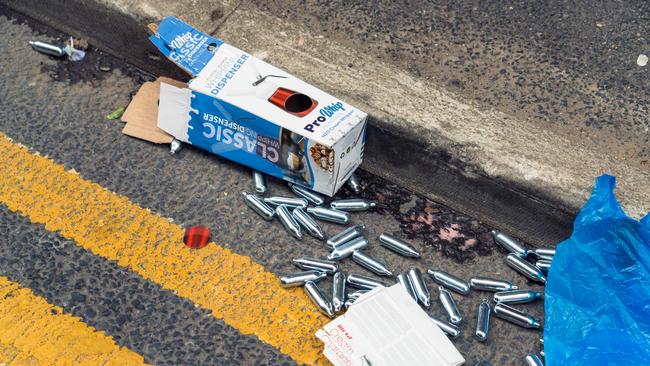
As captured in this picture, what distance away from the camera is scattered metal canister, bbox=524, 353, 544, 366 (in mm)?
2916

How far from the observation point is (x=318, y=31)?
3.92 m

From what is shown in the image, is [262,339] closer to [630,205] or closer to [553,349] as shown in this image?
[553,349]

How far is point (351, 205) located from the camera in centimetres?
340

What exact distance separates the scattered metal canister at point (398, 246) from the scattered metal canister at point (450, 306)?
0.19 metres

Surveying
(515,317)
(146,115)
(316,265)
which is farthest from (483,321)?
(146,115)

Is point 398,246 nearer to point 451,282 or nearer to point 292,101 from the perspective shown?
point 451,282

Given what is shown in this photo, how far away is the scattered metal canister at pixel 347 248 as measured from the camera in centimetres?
320

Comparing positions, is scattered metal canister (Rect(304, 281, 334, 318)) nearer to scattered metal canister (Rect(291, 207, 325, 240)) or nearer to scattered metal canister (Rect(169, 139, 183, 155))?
scattered metal canister (Rect(291, 207, 325, 240))

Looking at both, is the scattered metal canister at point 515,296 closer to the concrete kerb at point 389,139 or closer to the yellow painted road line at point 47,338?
the concrete kerb at point 389,139

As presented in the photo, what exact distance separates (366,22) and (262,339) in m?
1.79

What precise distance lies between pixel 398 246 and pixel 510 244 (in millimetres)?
476

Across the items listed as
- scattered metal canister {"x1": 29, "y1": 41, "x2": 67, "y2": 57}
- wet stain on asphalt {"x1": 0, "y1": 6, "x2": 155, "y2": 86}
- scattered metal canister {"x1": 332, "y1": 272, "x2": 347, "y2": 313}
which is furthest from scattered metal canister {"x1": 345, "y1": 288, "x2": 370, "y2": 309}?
scattered metal canister {"x1": 29, "y1": 41, "x2": 67, "y2": 57}

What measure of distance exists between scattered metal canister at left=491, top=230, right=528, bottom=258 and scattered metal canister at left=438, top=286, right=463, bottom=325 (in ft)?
1.23

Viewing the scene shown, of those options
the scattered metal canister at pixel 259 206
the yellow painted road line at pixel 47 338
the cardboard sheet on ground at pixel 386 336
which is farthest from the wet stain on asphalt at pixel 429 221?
the yellow painted road line at pixel 47 338
